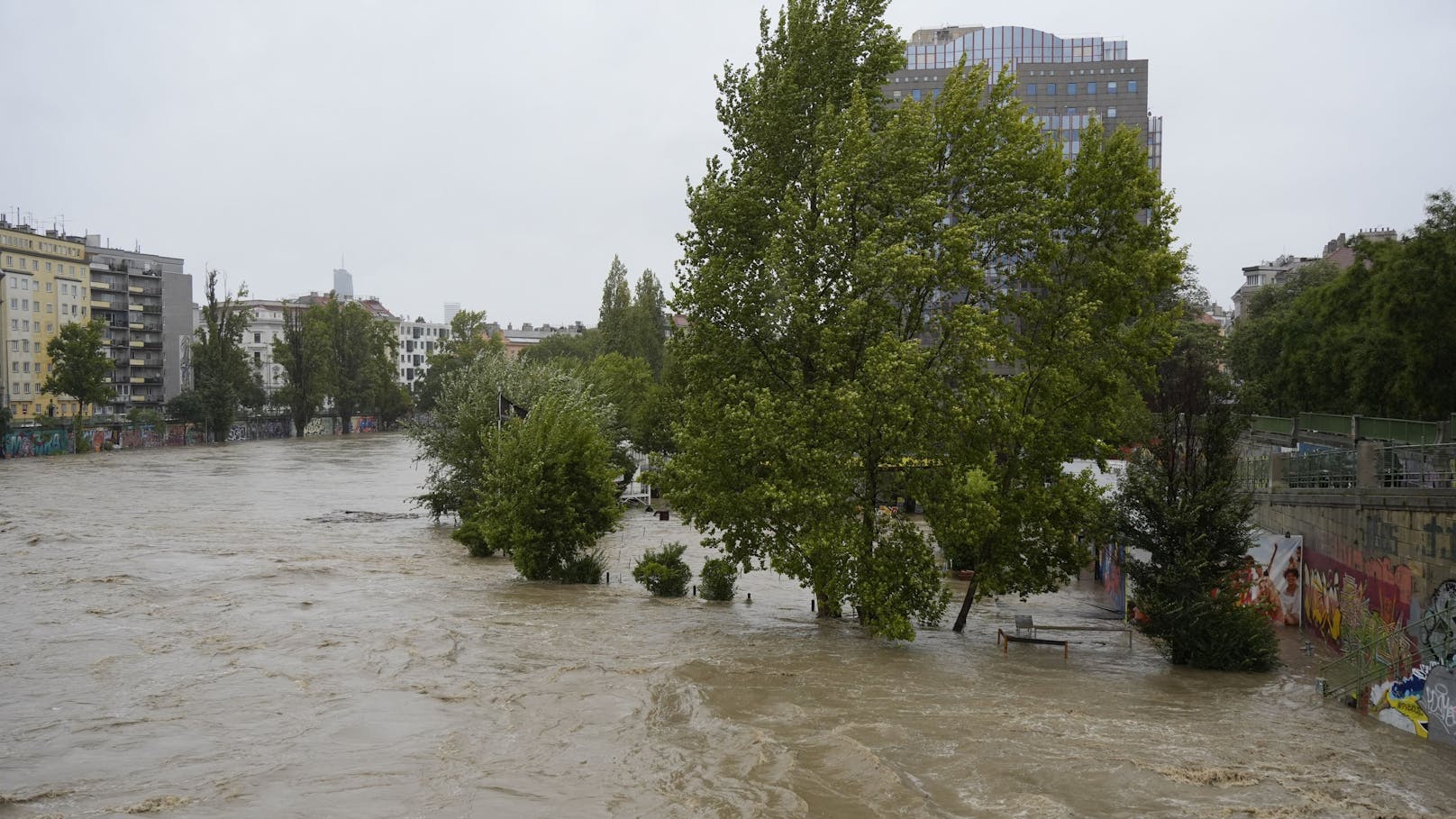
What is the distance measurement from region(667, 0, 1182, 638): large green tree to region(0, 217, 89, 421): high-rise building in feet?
337

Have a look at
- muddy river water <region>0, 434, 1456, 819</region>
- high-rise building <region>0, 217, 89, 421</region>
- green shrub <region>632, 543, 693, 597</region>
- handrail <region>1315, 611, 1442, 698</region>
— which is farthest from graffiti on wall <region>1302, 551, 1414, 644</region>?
high-rise building <region>0, 217, 89, 421</region>

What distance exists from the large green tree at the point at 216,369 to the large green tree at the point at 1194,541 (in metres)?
108

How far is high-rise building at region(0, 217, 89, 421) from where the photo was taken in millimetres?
109188

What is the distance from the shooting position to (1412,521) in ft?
63.6

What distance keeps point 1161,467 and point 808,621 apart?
9214 millimetres

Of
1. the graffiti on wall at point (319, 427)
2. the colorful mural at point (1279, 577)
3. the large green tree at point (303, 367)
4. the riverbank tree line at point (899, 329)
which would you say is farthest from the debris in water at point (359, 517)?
the graffiti on wall at point (319, 427)

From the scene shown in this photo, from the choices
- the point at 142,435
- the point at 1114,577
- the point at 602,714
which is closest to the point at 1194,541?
the point at 1114,577

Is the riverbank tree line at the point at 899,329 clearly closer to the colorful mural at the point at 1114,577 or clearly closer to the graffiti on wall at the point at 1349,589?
the graffiti on wall at the point at 1349,589

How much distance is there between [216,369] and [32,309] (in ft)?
66.1

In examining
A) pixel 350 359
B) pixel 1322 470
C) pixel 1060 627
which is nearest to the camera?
pixel 1322 470

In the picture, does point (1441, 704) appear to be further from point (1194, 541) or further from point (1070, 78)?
point (1070, 78)

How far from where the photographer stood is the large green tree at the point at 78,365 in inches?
3927

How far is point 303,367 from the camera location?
422ft

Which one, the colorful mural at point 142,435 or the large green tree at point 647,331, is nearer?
the colorful mural at point 142,435
